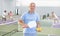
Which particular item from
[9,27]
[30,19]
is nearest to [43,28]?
[30,19]

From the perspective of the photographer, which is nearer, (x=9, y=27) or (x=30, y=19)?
(x=30, y=19)

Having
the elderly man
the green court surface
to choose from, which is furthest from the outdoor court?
the elderly man

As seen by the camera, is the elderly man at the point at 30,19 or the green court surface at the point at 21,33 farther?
the green court surface at the point at 21,33

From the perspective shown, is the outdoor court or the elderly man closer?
the elderly man

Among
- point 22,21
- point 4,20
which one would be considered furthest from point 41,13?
point 4,20

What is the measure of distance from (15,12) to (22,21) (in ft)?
0.66

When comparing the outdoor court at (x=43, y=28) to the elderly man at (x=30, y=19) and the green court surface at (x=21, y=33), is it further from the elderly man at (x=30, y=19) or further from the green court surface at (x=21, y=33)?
the elderly man at (x=30, y=19)

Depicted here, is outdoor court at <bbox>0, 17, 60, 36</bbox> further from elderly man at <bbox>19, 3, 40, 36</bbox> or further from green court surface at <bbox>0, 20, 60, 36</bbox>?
elderly man at <bbox>19, 3, 40, 36</bbox>

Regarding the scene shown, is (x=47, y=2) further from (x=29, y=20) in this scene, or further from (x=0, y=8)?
(x=0, y=8)

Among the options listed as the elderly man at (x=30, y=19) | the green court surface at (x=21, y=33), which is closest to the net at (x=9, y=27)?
the green court surface at (x=21, y=33)

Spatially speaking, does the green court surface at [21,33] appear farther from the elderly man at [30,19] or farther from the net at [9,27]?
the elderly man at [30,19]

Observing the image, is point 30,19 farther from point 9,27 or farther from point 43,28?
point 9,27

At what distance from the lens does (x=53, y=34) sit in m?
2.55

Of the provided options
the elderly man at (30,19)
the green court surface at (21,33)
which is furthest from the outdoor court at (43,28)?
the elderly man at (30,19)
